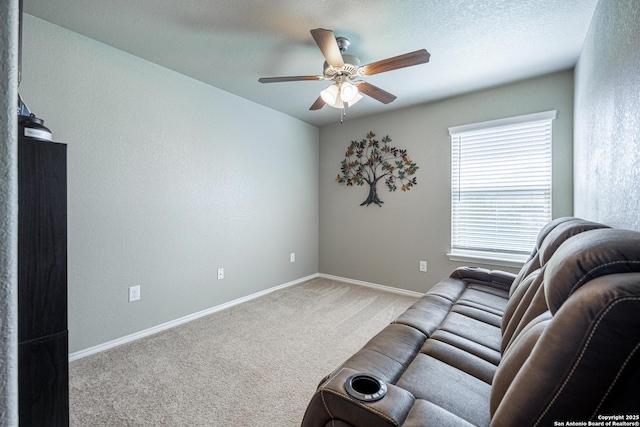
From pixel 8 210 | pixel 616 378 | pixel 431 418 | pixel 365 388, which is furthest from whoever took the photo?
pixel 365 388

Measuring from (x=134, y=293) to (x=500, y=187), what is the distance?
144 inches

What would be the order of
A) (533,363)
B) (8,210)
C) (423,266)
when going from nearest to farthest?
(8,210) < (533,363) < (423,266)

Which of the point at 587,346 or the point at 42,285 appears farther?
the point at 42,285

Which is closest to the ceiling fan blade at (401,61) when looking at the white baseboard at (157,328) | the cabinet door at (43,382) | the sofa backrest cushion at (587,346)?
the sofa backrest cushion at (587,346)

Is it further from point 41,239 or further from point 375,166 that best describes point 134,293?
point 375,166

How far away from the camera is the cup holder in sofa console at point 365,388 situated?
88 cm

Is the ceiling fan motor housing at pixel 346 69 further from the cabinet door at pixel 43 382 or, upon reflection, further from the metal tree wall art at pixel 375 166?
the cabinet door at pixel 43 382

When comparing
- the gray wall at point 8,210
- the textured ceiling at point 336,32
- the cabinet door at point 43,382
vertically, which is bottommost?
the cabinet door at point 43,382

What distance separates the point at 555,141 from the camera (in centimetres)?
273

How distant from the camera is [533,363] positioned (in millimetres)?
666

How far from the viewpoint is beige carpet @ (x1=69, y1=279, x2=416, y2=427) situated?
1581mm

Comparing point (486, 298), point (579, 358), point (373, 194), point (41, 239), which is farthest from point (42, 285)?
point (373, 194)

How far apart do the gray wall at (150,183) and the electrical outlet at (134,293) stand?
48 millimetres

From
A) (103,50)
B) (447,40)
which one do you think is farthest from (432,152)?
(103,50)
